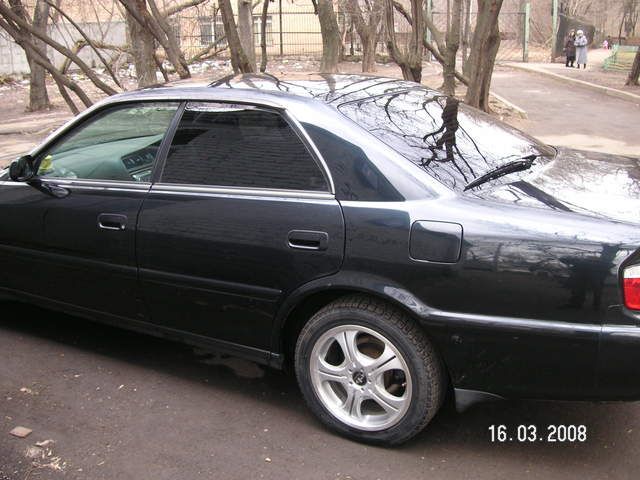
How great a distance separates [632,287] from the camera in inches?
98.0

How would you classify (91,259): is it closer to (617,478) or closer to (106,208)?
(106,208)

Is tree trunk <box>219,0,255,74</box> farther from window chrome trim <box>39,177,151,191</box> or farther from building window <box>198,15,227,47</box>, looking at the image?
building window <box>198,15,227,47</box>

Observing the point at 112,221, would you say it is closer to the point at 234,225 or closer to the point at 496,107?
the point at 234,225

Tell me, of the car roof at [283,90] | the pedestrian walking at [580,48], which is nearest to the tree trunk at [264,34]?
the car roof at [283,90]

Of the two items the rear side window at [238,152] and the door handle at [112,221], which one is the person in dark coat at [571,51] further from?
the door handle at [112,221]

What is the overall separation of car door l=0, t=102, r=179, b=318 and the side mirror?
43mm

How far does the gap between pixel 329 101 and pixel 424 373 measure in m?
1.40

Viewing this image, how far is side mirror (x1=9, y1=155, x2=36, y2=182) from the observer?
12.9 feet

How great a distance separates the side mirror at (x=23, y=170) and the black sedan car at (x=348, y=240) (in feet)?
0.04

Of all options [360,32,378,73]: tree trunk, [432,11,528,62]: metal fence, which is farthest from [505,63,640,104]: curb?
[432,11,528,62]: metal fence

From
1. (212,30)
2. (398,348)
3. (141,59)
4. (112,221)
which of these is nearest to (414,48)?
(141,59)

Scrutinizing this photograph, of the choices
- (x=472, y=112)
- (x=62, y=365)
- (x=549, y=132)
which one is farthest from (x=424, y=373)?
(x=549, y=132)

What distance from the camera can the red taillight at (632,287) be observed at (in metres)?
2.48

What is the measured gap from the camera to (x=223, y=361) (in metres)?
3.97
